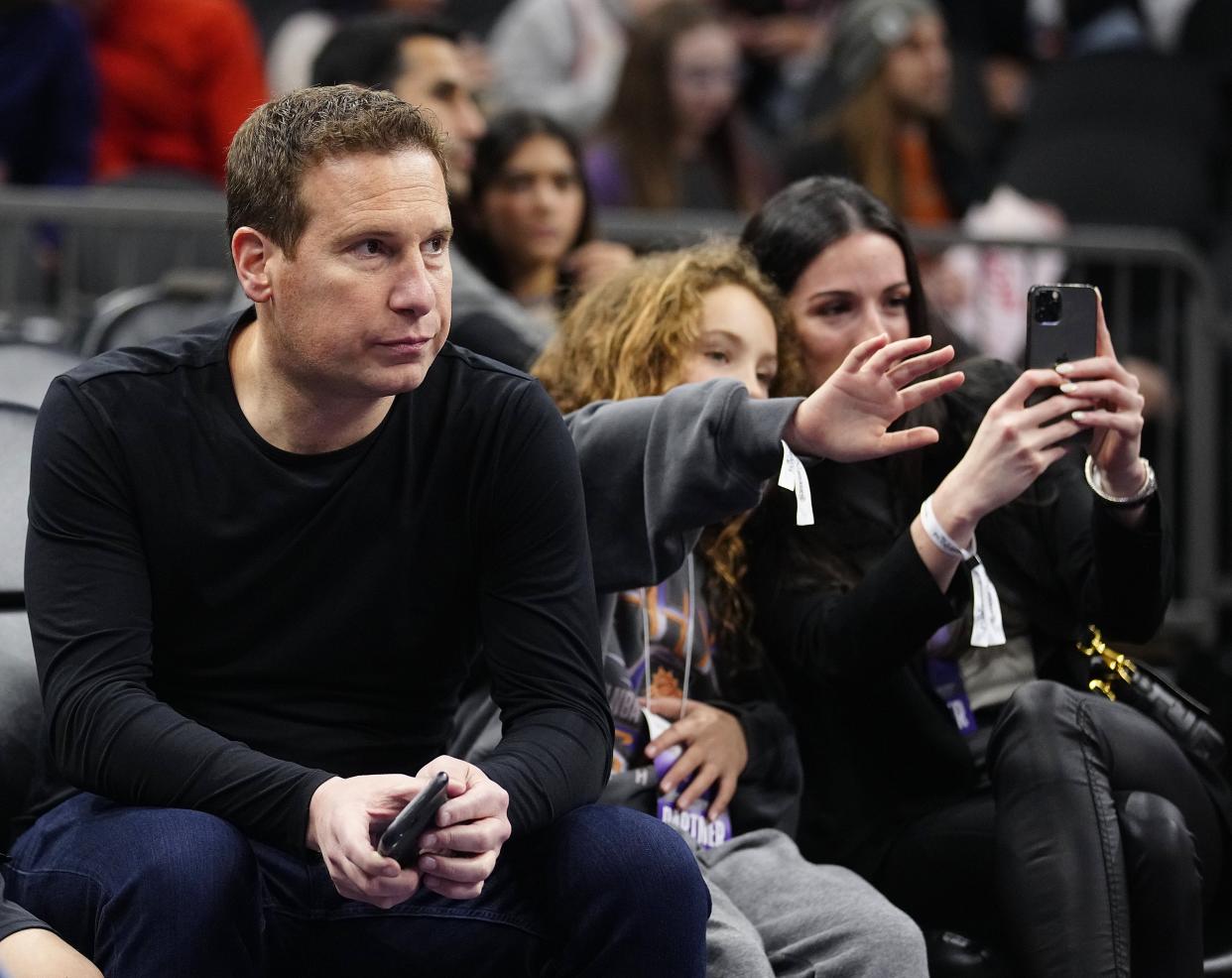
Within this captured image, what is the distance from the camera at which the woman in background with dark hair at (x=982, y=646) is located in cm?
277

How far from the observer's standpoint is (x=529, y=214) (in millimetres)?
4562

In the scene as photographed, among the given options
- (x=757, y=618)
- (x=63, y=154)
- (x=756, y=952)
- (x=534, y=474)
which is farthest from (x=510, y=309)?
(x=63, y=154)

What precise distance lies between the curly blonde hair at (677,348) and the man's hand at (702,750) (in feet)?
0.55

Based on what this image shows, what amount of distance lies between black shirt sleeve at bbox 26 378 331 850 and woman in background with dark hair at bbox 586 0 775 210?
3428mm

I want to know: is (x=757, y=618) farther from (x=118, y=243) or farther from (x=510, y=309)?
(x=118, y=243)

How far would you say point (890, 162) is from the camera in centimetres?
600

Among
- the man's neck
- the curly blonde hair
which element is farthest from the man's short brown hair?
the curly blonde hair

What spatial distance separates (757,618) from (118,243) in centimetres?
267

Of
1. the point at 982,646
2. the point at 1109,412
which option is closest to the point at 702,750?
the point at 982,646

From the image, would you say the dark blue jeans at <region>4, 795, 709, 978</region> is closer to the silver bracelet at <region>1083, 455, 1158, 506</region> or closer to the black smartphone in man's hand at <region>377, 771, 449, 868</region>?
the black smartphone in man's hand at <region>377, 771, 449, 868</region>

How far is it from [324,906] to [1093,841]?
1082 mm

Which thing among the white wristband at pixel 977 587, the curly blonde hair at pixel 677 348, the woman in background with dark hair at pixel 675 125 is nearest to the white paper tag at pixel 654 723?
the curly blonde hair at pixel 677 348

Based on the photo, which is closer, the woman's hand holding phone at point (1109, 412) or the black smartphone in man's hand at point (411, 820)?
the black smartphone in man's hand at point (411, 820)

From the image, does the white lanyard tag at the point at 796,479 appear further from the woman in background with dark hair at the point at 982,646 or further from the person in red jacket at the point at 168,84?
the person in red jacket at the point at 168,84
